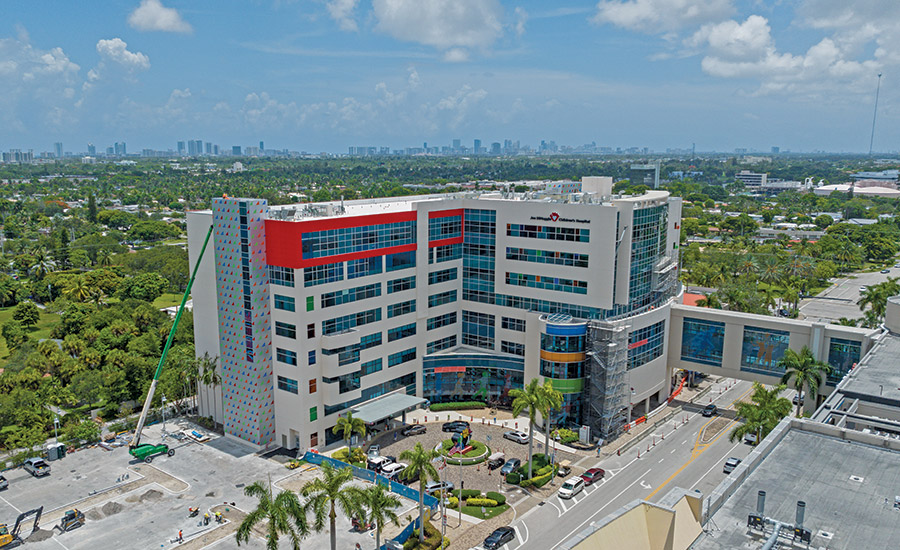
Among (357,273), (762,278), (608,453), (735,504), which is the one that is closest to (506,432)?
(608,453)

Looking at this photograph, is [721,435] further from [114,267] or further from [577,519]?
[114,267]

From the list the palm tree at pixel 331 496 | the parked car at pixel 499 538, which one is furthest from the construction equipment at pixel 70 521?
the parked car at pixel 499 538

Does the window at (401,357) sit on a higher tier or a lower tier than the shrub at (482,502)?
higher

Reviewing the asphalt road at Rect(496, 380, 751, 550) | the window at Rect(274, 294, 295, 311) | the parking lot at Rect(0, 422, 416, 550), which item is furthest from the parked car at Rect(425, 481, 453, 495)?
the window at Rect(274, 294, 295, 311)

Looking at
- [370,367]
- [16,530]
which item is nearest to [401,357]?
[370,367]

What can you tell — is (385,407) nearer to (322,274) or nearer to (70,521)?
(322,274)

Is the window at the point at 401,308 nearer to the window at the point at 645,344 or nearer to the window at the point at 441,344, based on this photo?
the window at the point at 441,344
